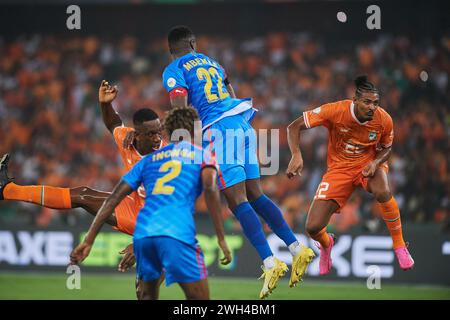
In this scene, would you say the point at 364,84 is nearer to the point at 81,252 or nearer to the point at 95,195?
the point at 95,195

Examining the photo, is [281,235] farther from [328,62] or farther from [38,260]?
[328,62]

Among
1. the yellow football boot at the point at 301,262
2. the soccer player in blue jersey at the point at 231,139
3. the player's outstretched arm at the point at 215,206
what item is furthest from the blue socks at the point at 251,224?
the player's outstretched arm at the point at 215,206

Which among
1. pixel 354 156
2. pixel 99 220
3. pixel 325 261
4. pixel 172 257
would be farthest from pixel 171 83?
pixel 325 261

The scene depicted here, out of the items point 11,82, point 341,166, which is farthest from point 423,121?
point 11,82

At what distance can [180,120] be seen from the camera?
702 centimetres

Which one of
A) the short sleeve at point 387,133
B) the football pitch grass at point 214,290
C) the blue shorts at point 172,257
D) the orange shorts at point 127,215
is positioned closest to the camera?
the blue shorts at point 172,257

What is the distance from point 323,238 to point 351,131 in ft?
4.63

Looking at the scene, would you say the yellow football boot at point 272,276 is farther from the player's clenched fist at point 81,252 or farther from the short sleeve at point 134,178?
the player's clenched fist at point 81,252

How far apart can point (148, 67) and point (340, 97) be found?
6.20m

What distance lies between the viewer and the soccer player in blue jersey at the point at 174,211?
22.2 feet

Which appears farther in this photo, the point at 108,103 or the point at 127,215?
the point at 108,103

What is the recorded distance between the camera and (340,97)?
19719mm

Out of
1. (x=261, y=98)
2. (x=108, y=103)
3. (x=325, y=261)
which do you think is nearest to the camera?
(x=108, y=103)

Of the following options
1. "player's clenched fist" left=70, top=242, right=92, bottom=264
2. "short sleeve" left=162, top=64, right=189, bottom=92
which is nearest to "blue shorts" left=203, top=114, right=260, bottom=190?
"short sleeve" left=162, top=64, right=189, bottom=92
